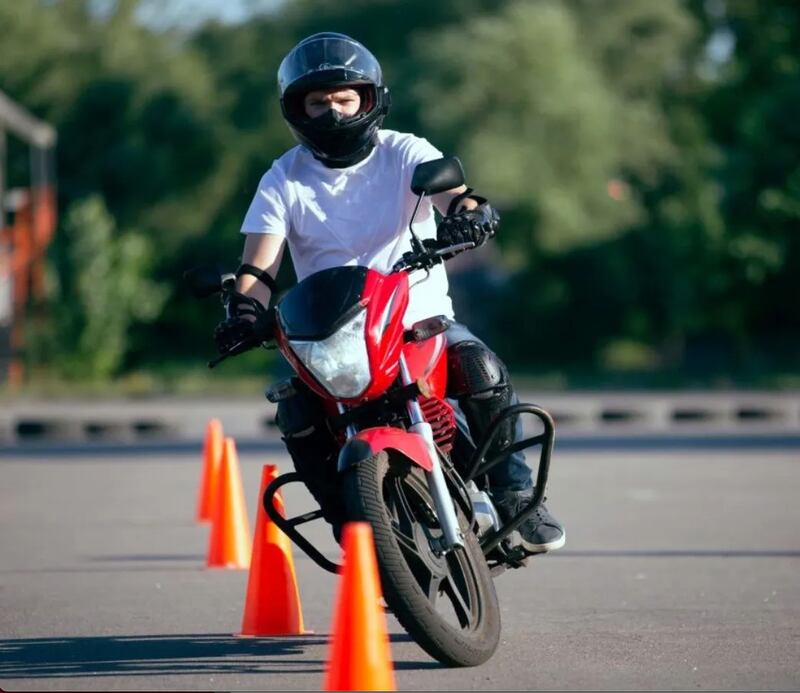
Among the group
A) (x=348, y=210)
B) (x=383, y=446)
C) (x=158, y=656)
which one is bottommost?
(x=158, y=656)

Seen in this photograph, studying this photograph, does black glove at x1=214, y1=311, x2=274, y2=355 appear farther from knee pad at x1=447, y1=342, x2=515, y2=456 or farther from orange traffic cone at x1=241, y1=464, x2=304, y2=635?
orange traffic cone at x1=241, y1=464, x2=304, y2=635

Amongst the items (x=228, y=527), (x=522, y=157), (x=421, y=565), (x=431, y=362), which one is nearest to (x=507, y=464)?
(x=431, y=362)

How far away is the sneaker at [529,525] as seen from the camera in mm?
7156

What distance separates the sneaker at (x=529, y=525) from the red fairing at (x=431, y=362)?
0.54m

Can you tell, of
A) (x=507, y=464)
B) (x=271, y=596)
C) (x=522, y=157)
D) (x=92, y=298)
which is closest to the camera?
(x=507, y=464)

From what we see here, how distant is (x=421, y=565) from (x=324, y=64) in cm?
189

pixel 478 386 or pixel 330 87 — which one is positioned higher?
pixel 330 87

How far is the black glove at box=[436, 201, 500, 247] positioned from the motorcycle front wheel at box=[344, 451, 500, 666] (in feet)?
2.86

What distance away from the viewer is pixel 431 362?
264 inches

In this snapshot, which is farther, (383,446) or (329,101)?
(329,101)

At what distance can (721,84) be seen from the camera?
48812 mm

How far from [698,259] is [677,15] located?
2787cm

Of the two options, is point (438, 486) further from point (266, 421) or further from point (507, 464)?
point (266, 421)

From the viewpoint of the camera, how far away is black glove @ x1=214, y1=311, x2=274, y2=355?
661 cm
